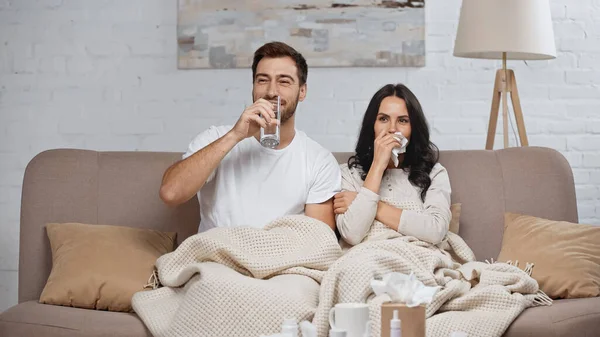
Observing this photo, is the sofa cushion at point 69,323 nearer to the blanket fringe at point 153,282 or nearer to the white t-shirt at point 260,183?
the blanket fringe at point 153,282

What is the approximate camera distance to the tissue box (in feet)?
5.88

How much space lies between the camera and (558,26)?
13.5 feet

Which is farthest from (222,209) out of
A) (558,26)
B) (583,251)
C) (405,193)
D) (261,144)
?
(558,26)

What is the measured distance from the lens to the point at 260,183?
2.93m

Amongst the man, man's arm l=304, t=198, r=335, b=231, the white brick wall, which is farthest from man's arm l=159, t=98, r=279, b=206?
the white brick wall

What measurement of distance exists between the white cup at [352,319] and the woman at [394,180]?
3.37 ft

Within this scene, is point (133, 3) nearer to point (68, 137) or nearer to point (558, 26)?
point (68, 137)

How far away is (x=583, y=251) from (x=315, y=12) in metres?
1.84

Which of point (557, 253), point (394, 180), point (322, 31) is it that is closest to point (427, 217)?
point (394, 180)

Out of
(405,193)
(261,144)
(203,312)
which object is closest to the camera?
(203,312)

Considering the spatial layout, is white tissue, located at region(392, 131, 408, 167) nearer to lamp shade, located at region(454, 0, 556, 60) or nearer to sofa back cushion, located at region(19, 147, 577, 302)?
sofa back cushion, located at region(19, 147, 577, 302)

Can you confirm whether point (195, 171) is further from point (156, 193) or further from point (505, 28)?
point (505, 28)

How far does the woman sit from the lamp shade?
0.54 m

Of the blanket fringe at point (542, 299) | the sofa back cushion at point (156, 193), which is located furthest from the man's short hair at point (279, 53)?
the blanket fringe at point (542, 299)
